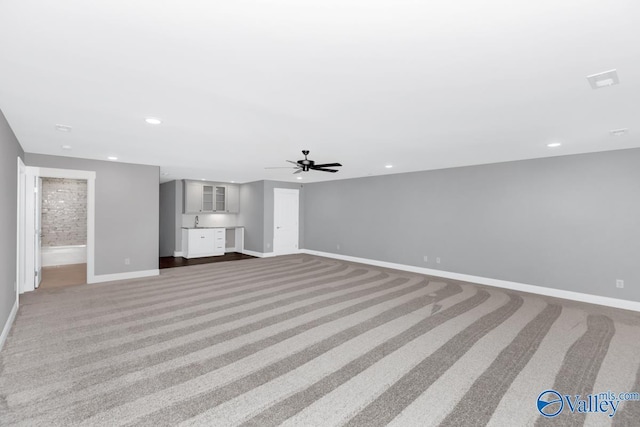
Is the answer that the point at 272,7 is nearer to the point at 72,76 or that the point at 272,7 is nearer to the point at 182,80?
the point at 182,80

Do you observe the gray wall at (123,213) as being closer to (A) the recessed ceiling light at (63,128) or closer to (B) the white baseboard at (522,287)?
(A) the recessed ceiling light at (63,128)

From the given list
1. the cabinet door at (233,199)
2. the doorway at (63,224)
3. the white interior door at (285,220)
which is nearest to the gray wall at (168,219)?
the cabinet door at (233,199)

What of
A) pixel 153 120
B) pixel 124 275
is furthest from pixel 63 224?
pixel 153 120

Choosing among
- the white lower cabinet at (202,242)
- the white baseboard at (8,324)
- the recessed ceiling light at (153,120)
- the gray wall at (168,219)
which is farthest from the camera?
the gray wall at (168,219)

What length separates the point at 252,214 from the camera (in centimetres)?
948

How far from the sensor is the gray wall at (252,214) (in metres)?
9.09

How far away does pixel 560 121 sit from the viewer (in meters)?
3.20

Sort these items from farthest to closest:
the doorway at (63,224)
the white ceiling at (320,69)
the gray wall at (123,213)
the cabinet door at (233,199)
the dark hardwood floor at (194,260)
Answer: the cabinet door at (233,199), the dark hardwood floor at (194,260), the doorway at (63,224), the gray wall at (123,213), the white ceiling at (320,69)

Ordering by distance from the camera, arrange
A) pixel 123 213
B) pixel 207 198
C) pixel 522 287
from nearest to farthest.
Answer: pixel 522 287, pixel 123 213, pixel 207 198

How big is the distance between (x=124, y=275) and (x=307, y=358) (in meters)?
5.01

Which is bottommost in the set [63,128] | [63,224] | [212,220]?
[63,224]

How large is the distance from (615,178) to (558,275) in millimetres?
1773

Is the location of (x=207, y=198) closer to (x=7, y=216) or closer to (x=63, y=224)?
(x=63, y=224)

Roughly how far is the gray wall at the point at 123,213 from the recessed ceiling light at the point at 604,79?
698 centimetres
